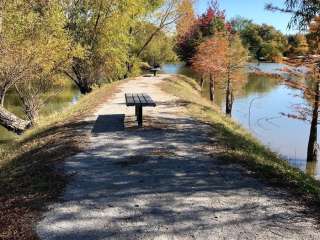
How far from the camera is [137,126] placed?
12.6 m

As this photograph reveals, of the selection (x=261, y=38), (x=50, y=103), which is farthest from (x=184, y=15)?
(x=261, y=38)

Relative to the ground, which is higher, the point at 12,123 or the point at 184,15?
the point at 184,15

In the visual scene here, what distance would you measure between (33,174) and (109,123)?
17.1 feet

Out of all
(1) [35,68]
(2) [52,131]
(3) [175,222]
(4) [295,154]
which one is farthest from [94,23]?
(3) [175,222]

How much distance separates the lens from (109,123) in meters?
13.3

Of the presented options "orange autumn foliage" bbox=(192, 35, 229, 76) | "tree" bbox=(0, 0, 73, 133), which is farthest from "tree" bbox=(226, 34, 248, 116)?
"tree" bbox=(0, 0, 73, 133)

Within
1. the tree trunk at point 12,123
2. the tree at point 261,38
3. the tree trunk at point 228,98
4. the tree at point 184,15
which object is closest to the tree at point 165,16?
the tree at point 184,15

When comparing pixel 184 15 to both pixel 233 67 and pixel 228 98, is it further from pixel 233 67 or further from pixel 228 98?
pixel 228 98

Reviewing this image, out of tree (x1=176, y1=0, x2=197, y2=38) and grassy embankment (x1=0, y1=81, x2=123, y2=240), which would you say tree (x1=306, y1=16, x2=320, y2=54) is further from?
tree (x1=176, y1=0, x2=197, y2=38)

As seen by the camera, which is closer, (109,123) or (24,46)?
(109,123)

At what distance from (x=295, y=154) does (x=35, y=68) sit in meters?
13.8

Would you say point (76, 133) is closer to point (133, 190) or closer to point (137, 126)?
point (137, 126)

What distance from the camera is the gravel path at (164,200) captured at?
5.69m

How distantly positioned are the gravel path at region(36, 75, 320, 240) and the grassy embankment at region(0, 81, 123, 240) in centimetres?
26
